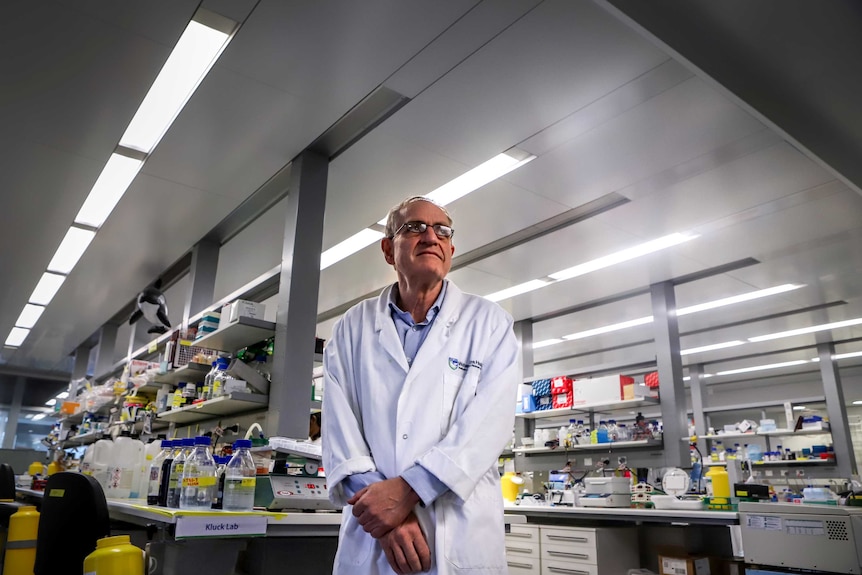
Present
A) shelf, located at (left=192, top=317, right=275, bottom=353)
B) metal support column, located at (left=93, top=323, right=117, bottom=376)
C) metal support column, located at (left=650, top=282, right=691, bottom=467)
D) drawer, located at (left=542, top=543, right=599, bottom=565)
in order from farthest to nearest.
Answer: metal support column, located at (left=93, top=323, right=117, bottom=376), metal support column, located at (left=650, top=282, right=691, bottom=467), drawer, located at (left=542, top=543, right=599, bottom=565), shelf, located at (left=192, top=317, right=275, bottom=353)

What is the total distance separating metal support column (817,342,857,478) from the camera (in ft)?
24.4

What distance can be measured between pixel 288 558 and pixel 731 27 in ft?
9.23

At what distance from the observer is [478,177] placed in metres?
4.12

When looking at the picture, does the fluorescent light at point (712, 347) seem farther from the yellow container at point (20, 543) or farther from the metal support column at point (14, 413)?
the metal support column at point (14, 413)

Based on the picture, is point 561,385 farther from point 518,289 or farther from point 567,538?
point 567,538

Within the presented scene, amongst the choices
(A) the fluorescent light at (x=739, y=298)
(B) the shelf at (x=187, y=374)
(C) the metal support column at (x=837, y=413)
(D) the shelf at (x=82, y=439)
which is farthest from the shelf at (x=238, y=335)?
(C) the metal support column at (x=837, y=413)

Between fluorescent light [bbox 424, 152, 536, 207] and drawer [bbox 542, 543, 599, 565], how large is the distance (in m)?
2.49

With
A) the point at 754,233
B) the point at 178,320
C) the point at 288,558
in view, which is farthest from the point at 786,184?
the point at 178,320

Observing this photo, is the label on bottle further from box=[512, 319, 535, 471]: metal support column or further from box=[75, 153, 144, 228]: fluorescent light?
box=[512, 319, 535, 471]: metal support column

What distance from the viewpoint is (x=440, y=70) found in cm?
308

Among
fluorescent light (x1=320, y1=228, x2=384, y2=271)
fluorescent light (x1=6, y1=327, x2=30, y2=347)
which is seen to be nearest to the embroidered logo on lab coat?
fluorescent light (x1=320, y1=228, x2=384, y2=271)

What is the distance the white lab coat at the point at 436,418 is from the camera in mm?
1297

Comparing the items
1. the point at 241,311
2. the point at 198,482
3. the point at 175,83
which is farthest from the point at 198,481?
the point at 175,83

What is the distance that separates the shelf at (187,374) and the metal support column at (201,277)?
458 millimetres
